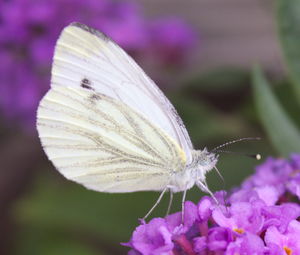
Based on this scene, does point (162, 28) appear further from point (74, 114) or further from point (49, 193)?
point (74, 114)

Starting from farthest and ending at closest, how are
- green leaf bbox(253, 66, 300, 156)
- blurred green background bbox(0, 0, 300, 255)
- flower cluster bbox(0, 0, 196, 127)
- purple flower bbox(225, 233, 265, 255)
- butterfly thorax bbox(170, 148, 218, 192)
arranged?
flower cluster bbox(0, 0, 196, 127) < blurred green background bbox(0, 0, 300, 255) < green leaf bbox(253, 66, 300, 156) < butterfly thorax bbox(170, 148, 218, 192) < purple flower bbox(225, 233, 265, 255)

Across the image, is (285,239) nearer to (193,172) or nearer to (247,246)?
(247,246)

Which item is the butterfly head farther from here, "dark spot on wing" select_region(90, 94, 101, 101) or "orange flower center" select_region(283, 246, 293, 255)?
"orange flower center" select_region(283, 246, 293, 255)

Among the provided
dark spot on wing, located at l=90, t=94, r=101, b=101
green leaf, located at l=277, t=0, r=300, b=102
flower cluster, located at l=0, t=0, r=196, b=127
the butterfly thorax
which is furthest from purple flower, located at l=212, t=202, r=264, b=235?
flower cluster, located at l=0, t=0, r=196, b=127

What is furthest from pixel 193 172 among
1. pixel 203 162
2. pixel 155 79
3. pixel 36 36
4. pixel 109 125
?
pixel 155 79

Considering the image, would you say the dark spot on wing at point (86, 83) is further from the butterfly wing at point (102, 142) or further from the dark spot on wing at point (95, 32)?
the dark spot on wing at point (95, 32)

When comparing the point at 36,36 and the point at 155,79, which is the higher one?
the point at 36,36

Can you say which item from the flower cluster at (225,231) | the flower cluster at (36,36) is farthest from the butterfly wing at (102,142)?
the flower cluster at (36,36)

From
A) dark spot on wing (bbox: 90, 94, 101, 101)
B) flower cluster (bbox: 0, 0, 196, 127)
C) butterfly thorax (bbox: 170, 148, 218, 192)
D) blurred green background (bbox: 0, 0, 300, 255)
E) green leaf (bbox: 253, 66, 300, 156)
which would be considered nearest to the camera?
butterfly thorax (bbox: 170, 148, 218, 192)
